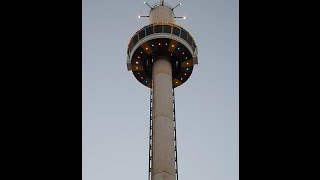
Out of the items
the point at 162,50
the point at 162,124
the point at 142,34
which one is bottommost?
the point at 162,124

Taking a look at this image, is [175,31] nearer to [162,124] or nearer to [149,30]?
[149,30]

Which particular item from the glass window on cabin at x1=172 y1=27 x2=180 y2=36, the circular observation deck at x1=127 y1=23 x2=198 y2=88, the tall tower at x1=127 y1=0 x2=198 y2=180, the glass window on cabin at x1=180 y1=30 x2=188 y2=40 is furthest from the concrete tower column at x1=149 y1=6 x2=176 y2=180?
the glass window on cabin at x1=180 y1=30 x2=188 y2=40

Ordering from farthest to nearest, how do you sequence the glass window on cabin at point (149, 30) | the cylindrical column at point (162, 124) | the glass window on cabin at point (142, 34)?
the glass window on cabin at point (142, 34) < the glass window on cabin at point (149, 30) < the cylindrical column at point (162, 124)

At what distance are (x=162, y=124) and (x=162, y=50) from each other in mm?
14397

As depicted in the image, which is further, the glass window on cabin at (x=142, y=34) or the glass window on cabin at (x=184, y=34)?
the glass window on cabin at (x=184, y=34)

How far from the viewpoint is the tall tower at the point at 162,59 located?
50.1 metres

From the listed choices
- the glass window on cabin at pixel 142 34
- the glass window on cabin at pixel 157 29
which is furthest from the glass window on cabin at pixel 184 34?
the glass window on cabin at pixel 142 34

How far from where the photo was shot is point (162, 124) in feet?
157

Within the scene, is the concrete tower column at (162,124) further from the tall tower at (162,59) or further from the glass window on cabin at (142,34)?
the glass window on cabin at (142,34)

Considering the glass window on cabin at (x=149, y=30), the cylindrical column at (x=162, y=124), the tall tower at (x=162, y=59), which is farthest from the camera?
the glass window on cabin at (x=149, y=30)

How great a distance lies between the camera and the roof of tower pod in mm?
58188

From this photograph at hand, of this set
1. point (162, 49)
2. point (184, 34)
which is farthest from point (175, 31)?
point (162, 49)
